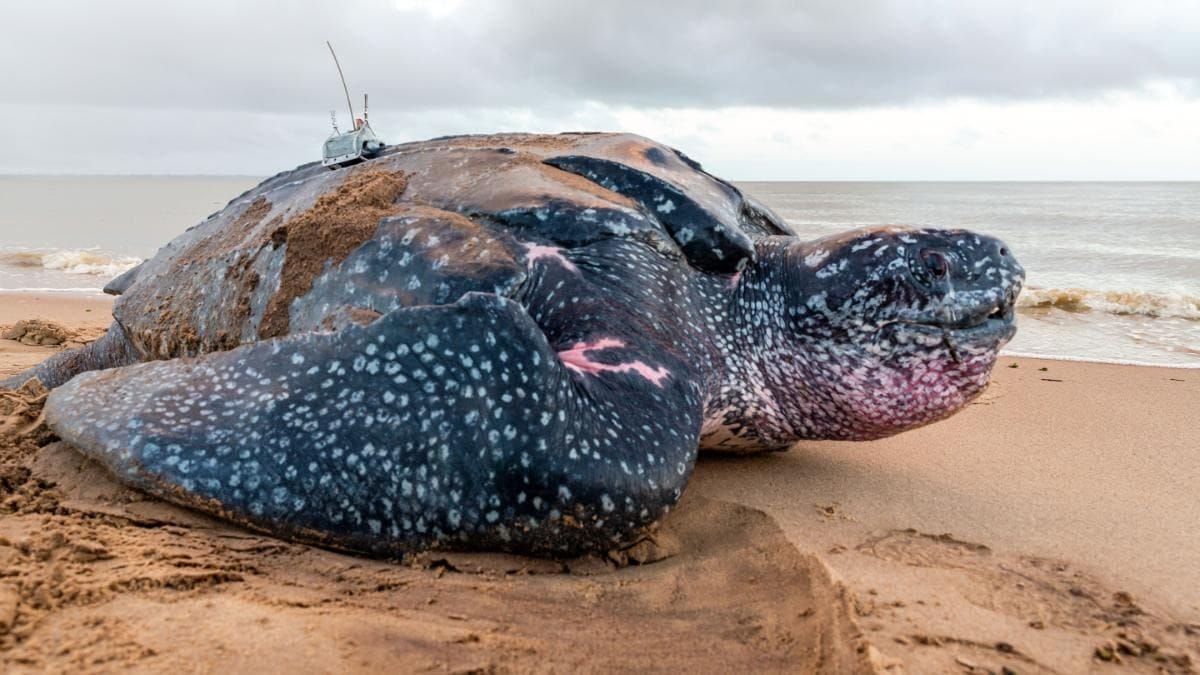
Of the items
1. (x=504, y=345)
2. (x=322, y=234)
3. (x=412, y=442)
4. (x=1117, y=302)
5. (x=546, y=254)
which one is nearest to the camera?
(x=412, y=442)

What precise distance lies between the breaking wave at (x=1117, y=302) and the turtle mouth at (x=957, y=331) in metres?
5.52

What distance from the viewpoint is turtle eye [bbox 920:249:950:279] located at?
2.41 m

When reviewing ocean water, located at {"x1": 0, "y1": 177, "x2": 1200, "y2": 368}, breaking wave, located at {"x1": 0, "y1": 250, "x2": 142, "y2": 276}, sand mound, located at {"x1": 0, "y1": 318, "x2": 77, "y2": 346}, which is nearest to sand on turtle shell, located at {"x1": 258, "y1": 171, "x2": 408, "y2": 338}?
sand mound, located at {"x1": 0, "y1": 318, "x2": 77, "y2": 346}

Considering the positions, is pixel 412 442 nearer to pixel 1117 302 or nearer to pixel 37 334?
pixel 37 334

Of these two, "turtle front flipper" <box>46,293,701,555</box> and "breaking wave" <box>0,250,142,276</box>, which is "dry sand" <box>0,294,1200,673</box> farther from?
"breaking wave" <box>0,250,142,276</box>

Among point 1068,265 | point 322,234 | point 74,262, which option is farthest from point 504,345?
point 74,262

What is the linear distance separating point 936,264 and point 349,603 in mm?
1939

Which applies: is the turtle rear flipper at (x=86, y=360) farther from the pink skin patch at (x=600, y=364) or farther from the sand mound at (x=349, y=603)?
the pink skin patch at (x=600, y=364)

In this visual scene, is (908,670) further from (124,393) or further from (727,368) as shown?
(124,393)

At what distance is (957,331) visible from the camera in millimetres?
2404

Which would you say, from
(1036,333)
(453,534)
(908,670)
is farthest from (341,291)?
(1036,333)

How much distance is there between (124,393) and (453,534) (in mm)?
977

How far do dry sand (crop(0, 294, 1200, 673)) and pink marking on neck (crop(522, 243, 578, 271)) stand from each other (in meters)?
0.80

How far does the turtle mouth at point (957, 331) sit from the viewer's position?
7.88ft
